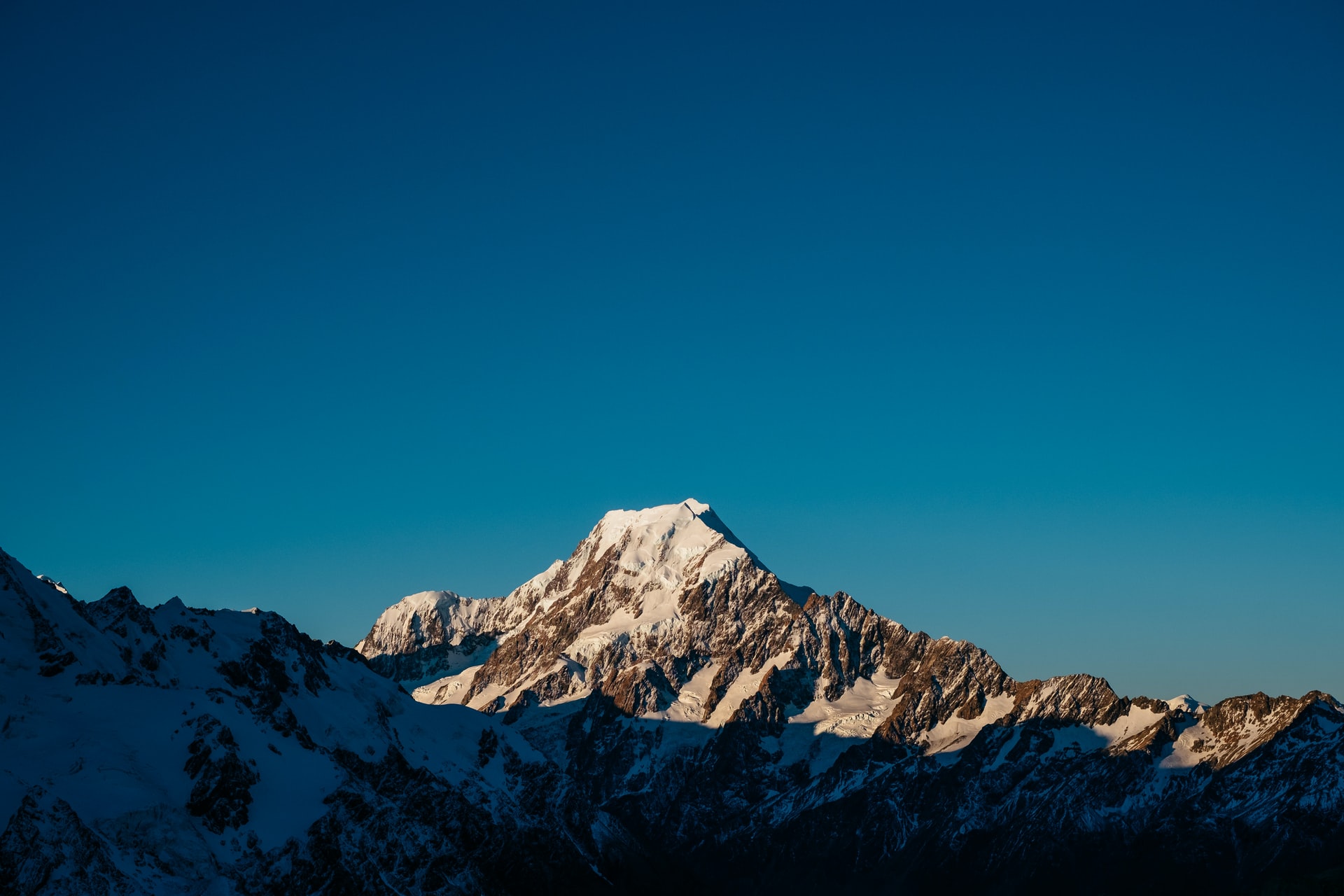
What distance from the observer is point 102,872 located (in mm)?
195125

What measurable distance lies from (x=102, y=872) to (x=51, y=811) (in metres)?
10.4

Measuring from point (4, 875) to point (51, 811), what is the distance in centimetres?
1127

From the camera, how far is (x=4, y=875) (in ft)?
607

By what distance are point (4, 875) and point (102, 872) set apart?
524 inches

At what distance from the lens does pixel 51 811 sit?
19462 centimetres
